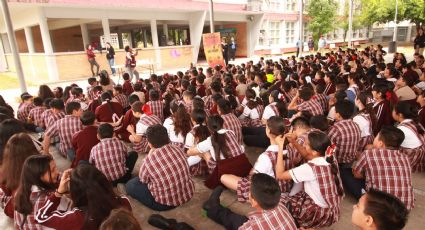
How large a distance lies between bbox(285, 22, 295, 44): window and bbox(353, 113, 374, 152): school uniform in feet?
81.0

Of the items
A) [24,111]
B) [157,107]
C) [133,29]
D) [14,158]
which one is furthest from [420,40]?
[133,29]

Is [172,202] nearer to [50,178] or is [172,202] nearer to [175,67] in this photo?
[50,178]

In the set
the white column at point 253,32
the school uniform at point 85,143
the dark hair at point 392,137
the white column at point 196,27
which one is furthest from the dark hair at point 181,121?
the white column at point 253,32

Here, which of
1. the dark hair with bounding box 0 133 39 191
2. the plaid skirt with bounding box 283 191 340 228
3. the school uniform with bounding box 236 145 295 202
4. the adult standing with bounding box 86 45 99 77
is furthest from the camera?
the adult standing with bounding box 86 45 99 77

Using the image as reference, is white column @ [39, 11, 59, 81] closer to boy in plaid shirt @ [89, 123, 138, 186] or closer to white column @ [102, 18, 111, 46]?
white column @ [102, 18, 111, 46]

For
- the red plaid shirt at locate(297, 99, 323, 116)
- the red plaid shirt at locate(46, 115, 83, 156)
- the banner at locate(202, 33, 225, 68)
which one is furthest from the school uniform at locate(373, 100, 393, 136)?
the banner at locate(202, 33, 225, 68)

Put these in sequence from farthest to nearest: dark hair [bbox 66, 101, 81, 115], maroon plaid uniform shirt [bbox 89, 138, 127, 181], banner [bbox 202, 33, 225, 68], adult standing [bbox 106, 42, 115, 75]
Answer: adult standing [bbox 106, 42, 115, 75] < banner [bbox 202, 33, 225, 68] < dark hair [bbox 66, 101, 81, 115] < maroon plaid uniform shirt [bbox 89, 138, 127, 181]

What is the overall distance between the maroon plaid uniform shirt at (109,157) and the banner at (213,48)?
25.4 ft

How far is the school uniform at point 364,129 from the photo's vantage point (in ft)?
12.3

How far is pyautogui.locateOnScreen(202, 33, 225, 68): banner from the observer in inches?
420

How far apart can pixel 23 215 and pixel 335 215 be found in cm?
259

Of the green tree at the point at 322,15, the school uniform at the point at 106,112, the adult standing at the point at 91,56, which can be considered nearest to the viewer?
the school uniform at the point at 106,112

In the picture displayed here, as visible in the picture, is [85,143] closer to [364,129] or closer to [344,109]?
[344,109]

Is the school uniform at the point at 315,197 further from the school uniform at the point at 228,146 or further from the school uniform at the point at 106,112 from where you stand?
the school uniform at the point at 106,112
